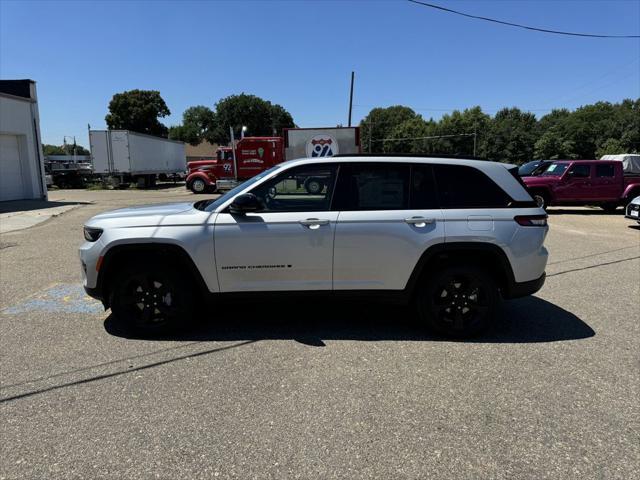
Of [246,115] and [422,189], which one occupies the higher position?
[246,115]

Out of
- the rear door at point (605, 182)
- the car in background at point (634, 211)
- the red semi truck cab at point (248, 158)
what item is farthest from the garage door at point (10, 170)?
the rear door at point (605, 182)

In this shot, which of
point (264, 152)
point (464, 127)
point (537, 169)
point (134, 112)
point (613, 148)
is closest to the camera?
point (537, 169)

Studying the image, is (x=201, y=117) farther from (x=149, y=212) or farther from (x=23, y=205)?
(x=149, y=212)

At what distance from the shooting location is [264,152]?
23000 millimetres

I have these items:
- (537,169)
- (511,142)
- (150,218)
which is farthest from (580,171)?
(511,142)

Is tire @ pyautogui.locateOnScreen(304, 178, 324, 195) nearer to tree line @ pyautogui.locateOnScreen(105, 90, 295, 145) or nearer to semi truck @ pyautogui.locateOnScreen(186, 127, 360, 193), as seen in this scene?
semi truck @ pyautogui.locateOnScreen(186, 127, 360, 193)

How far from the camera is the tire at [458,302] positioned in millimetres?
4441

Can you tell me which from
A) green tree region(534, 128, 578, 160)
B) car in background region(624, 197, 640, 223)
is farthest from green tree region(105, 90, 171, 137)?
car in background region(624, 197, 640, 223)

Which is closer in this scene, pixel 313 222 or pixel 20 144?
pixel 313 222

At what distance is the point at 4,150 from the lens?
1941 cm

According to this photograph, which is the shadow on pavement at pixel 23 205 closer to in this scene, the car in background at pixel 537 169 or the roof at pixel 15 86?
the roof at pixel 15 86

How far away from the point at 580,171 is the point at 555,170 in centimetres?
80

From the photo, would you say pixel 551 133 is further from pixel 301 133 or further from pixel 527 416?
pixel 527 416

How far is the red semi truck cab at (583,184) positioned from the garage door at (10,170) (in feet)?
68.6
